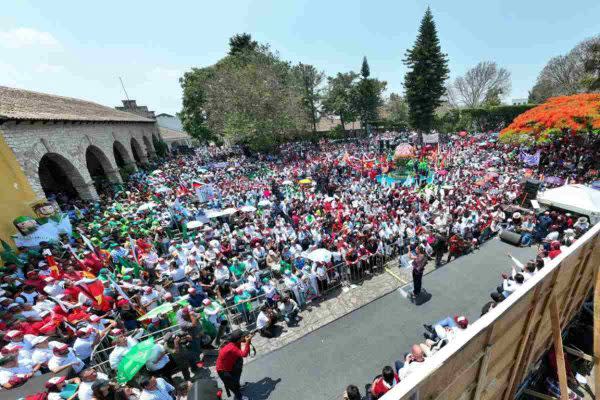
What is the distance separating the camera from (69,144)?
49.3ft

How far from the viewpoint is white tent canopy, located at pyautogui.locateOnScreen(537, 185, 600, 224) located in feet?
33.2

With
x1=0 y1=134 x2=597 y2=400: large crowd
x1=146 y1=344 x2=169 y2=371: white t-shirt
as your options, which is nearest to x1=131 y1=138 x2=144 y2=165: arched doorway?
x1=0 y1=134 x2=597 y2=400: large crowd

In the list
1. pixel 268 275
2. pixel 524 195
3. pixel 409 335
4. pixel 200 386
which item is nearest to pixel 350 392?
pixel 200 386

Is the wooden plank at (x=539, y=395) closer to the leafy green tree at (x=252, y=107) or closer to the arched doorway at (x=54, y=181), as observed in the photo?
the arched doorway at (x=54, y=181)

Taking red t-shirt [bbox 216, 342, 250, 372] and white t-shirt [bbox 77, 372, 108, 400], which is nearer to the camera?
white t-shirt [bbox 77, 372, 108, 400]

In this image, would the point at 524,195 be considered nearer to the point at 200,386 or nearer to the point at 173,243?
the point at 200,386

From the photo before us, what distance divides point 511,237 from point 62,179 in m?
27.5

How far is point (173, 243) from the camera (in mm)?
11891

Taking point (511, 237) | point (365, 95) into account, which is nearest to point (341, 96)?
point (365, 95)

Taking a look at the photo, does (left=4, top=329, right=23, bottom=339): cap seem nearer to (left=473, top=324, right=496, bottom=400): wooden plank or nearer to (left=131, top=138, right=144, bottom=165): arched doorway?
(left=473, top=324, right=496, bottom=400): wooden plank

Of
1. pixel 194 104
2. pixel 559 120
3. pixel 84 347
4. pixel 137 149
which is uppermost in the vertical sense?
pixel 194 104

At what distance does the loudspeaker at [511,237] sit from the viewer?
415 inches

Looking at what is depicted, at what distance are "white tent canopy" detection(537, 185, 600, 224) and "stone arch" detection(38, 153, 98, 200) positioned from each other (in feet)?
78.8

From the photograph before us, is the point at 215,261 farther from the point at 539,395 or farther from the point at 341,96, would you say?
the point at 341,96
